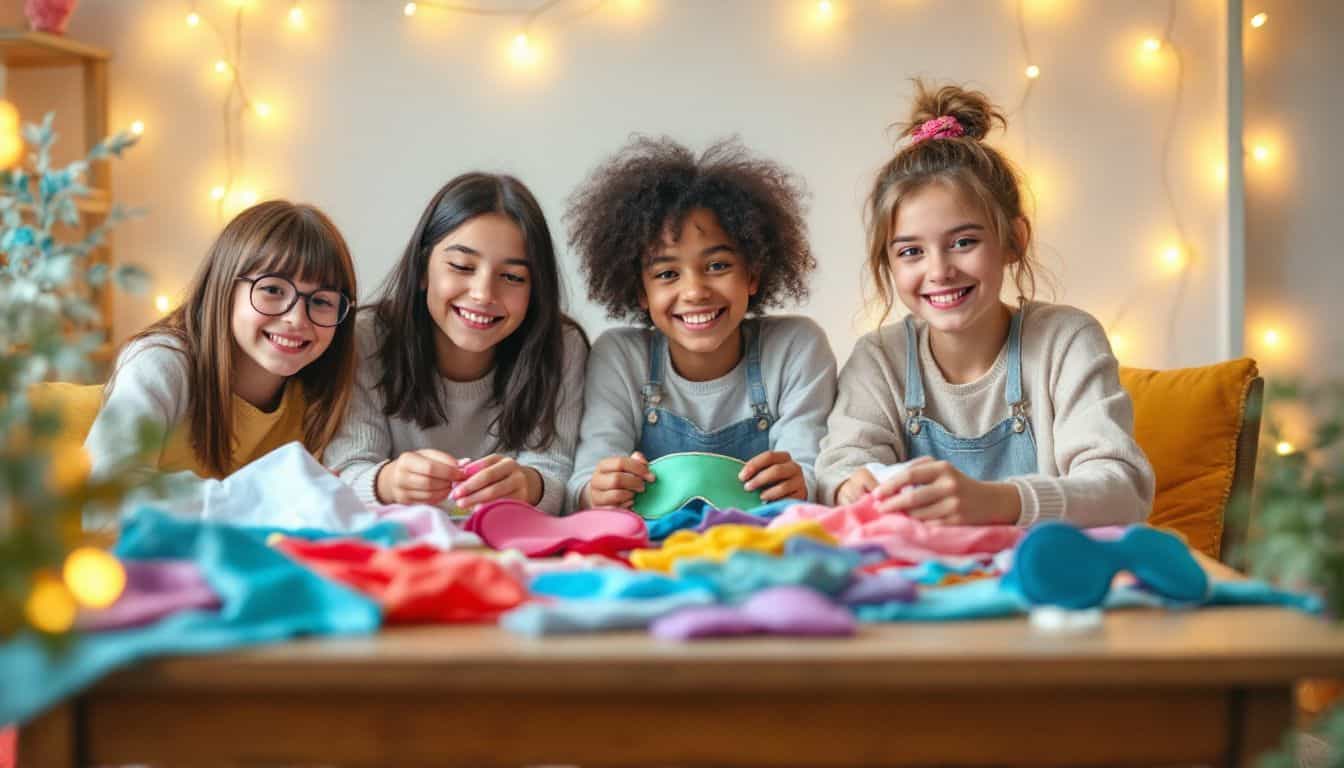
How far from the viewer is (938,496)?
1.32 metres

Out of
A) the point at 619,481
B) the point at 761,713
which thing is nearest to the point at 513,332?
the point at 619,481

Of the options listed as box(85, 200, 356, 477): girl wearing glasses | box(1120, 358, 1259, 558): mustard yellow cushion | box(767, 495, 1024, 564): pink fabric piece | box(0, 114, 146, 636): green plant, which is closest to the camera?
box(0, 114, 146, 636): green plant

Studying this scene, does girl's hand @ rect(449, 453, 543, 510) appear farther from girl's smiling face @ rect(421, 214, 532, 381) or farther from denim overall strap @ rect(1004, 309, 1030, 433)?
denim overall strap @ rect(1004, 309, 1030, 433)

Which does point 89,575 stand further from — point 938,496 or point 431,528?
point 938,496

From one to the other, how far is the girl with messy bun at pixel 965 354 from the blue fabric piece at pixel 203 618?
0.84 m

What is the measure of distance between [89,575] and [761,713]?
0.44 metres

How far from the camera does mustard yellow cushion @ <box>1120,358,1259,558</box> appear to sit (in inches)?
85.7

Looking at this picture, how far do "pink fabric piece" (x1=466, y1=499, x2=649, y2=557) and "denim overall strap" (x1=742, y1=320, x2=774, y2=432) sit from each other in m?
0.54

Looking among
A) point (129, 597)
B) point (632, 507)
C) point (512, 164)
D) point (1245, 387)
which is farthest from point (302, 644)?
point (512, 164)

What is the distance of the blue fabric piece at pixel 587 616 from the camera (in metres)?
0.84

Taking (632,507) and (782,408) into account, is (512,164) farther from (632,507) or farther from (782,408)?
(632,507)

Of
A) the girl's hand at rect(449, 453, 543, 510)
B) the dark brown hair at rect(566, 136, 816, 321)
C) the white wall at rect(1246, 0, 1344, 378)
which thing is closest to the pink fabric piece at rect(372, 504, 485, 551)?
the girl's hand at rect(449, 453, 543, 510)

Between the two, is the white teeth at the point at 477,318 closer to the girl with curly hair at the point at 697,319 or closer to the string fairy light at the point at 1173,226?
the girl with curly hair at the point at 697,319

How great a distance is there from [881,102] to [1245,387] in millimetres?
1131
